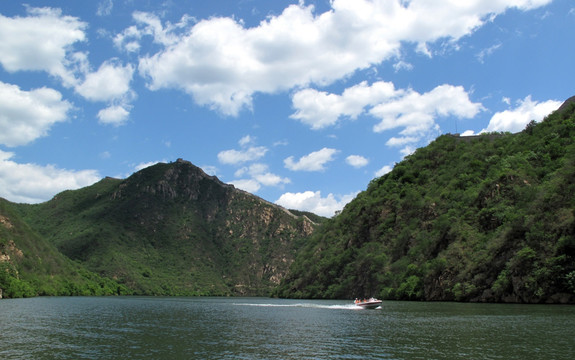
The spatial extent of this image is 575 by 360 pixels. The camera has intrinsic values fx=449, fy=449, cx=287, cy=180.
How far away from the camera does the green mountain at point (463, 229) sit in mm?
81125

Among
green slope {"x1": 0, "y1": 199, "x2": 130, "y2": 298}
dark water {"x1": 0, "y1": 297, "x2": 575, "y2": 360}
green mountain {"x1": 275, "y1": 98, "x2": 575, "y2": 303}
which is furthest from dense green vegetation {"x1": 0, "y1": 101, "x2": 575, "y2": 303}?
dark water {"x1": 0, "y1": 297, "x2": 575, "y2": 360}

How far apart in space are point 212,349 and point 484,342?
75.5 ft

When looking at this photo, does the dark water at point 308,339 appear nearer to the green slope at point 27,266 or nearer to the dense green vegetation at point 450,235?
the dense green vegetation at point 450,235

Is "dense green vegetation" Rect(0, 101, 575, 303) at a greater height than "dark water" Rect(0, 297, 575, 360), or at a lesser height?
greater

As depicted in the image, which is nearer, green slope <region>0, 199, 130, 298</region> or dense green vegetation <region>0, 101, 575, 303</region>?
dense green vegetation <region>0, 101, 575, 303</region>

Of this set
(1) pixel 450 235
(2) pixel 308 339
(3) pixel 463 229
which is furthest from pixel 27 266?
(2) pixel 308 339

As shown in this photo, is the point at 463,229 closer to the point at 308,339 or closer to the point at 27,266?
the point at 308,339

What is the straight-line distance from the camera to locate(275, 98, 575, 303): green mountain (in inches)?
3194

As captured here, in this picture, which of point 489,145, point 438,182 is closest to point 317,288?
point 438,182

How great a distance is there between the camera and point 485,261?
92875mm

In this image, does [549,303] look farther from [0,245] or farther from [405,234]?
[0,245]

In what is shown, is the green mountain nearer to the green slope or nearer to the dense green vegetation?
the dense green vegetation

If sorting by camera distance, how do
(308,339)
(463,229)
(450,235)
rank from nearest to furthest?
(308,339) < (463,229) < (450,235)

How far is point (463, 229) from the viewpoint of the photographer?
11012 cm
